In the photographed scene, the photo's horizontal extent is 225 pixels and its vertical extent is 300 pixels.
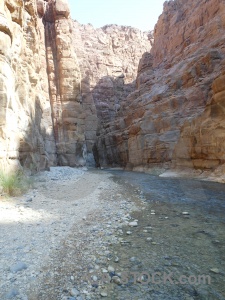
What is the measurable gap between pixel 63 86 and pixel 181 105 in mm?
18907

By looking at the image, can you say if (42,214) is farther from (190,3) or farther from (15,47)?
(190,3)

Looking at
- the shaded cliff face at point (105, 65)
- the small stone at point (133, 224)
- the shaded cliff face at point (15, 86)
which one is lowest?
the small stone at point (133, 224)

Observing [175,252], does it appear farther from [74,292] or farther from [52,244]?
[52,244]

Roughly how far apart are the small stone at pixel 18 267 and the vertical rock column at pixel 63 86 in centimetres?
2774

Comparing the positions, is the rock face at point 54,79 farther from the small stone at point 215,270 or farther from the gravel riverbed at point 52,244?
the small stone at point 215,270

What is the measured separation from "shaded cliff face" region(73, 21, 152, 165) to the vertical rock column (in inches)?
575

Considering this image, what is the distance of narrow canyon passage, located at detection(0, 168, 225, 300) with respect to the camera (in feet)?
8.61

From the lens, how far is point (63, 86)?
32.1 metres

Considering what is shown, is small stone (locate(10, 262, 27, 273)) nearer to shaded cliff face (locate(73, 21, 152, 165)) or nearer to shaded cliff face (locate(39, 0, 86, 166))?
shaded cliff face (locate(39, 0, 86, 166))

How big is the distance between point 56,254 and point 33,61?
62.4 feet

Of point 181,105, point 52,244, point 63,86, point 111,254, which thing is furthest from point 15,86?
point 63,86

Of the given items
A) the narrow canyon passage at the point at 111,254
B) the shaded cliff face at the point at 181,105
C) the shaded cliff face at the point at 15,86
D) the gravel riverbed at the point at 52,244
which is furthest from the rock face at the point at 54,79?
the shaded cliff face at the point at 181,105

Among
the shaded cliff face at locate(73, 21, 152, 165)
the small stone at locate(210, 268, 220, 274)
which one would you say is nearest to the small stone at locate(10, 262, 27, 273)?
the small stone at locate(210, 268, 220, 274)

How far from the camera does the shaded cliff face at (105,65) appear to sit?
49.0m
